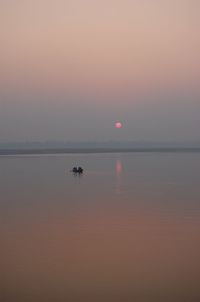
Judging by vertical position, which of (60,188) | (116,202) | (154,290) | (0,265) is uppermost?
(60,188)

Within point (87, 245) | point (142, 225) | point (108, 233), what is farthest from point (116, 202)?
point (87, 245)

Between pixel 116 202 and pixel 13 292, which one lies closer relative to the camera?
pixel 13 292

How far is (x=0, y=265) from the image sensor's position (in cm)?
1117

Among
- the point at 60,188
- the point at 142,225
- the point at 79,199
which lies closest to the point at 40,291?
the point at 142,225

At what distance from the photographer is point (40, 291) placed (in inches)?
368

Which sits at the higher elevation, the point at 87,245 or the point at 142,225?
the point at 142,225

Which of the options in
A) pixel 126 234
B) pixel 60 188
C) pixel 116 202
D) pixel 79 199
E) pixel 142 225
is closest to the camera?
pixel 126 234

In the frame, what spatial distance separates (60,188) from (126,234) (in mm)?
17159

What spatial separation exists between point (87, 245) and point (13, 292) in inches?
156

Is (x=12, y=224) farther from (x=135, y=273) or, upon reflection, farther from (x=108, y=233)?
(x=135, y=273)

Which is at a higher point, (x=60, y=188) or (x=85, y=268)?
(x=60, y=188)

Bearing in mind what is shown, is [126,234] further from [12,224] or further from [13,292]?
[13,292]

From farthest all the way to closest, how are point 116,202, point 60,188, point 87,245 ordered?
point 60,188
point 116,202
point 87,245

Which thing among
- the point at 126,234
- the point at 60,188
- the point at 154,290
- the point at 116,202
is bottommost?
the point at 154,290
